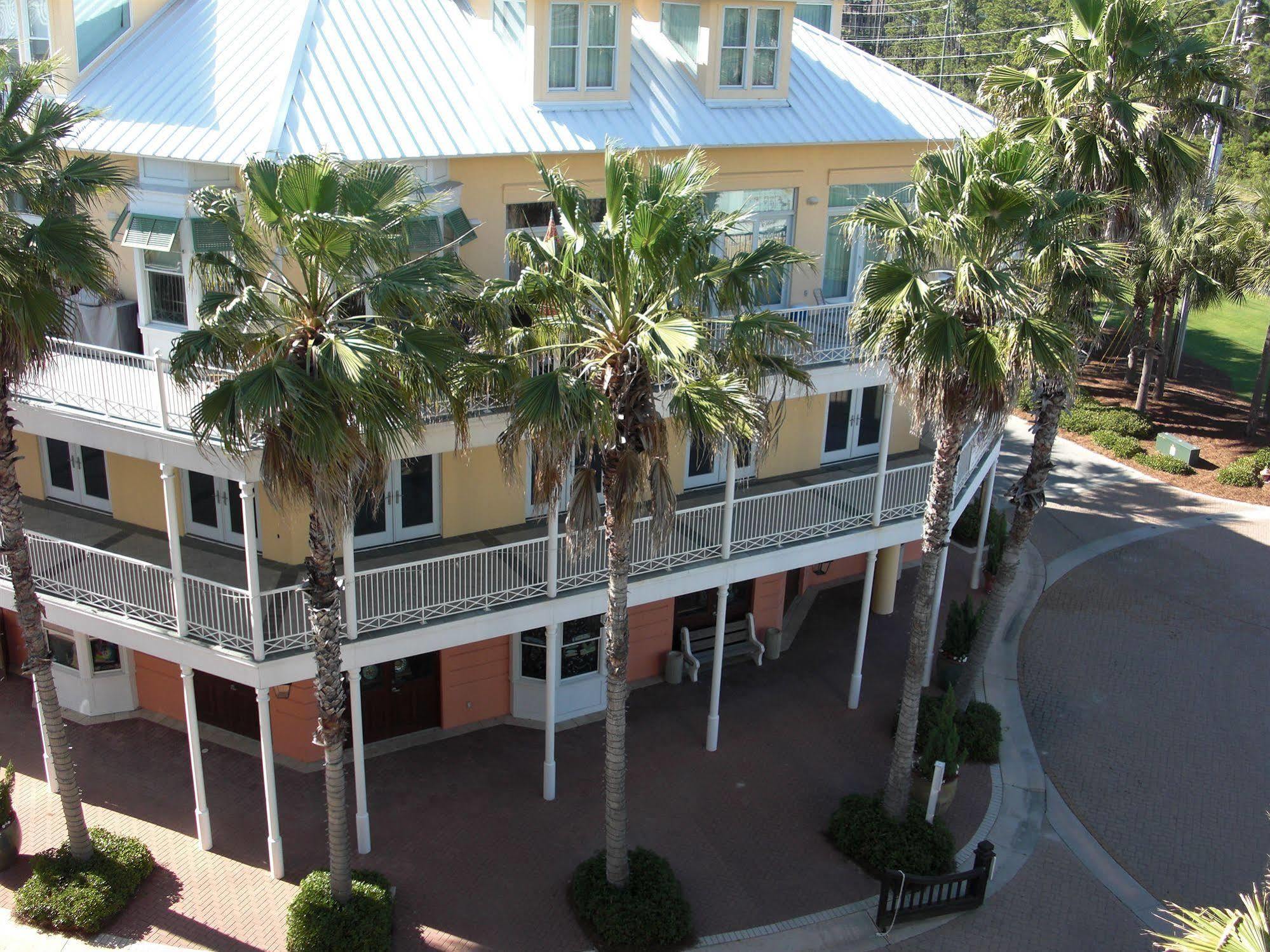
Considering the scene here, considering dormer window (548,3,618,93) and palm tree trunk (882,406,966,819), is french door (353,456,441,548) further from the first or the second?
palm tree trunk (882,406,966,819)

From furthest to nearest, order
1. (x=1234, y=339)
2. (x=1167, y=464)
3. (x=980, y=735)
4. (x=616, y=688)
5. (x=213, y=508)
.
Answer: (x=1234, y=339)
(x=1167, y=464)
(x=980, y=735)
(x=213, y=508)
(x=616, y=688)

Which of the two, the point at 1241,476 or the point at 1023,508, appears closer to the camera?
the point at 1023,508

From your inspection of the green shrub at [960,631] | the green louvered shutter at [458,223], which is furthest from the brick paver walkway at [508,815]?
the green louvered shutter at [458,223]

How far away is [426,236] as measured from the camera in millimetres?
14398

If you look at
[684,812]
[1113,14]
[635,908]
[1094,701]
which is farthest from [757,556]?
[1113,14]

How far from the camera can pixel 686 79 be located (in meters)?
18.0

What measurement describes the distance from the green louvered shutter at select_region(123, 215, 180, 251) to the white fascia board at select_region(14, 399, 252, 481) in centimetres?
218

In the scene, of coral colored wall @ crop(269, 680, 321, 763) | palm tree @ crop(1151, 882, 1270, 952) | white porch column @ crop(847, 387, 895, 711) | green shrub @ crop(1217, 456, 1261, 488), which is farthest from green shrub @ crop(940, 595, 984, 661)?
green shrub @ crop(1217, 456, 1261, 488)

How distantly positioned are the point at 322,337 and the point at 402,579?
4413mm

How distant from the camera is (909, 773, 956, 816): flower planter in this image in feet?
55.6

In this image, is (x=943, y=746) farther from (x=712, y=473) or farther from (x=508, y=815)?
(x=508, y=815)

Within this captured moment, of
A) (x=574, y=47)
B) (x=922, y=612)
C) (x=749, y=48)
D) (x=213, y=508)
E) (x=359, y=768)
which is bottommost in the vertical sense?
(x=359, y=768)

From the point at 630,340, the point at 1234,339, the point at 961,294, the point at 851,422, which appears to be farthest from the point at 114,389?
the point at 1234,339

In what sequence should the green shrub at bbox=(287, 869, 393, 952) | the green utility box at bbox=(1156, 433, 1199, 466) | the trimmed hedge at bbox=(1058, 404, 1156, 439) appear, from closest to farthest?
the green shrub at bbox=(287, 869, 393, 952) < the green utility box at bbox=(1156, 433, 1199, 466) < the trimmed hedge at bbox=(1058, 404, 1156, 439)
